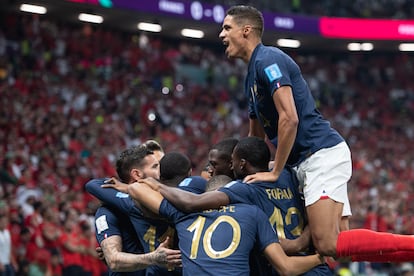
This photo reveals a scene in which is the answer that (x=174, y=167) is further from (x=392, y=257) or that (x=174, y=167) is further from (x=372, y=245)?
(x=392, y=257)

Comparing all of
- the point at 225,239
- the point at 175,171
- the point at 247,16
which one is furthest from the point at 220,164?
the point at 247,16

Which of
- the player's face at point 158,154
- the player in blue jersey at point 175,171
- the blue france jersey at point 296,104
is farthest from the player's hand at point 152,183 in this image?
the blue france jersey at point 296,104

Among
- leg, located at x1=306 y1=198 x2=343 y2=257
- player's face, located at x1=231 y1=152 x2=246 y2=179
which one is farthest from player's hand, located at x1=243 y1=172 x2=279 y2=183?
leg, located at x1=306 y1=198 x2=343 y2=257

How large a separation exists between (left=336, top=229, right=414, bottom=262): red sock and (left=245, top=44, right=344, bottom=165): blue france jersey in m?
0.69

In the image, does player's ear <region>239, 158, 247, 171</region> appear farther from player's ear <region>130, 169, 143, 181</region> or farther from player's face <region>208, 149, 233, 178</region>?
player's ear <region>130, 169, 143, 181</region>

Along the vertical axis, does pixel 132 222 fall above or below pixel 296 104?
below

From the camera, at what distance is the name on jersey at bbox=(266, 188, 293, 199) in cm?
496

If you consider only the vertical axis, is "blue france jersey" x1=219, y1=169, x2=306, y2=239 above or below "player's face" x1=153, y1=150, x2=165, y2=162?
Answer: below

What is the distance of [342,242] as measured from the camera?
16.4 ft

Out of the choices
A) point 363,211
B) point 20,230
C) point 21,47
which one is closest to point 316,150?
point 20,230

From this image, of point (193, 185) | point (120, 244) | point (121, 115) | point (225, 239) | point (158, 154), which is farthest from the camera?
point (121, 115)

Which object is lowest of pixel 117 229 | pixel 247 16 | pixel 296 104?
pixel 117 229

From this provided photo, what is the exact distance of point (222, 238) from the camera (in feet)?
14.9

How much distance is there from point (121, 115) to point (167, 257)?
47.0 feet
